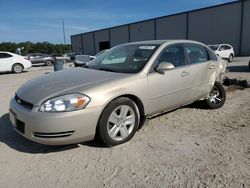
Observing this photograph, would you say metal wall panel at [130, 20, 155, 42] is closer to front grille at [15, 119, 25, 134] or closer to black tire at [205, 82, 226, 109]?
black tire at [205, 82, 226, 109]

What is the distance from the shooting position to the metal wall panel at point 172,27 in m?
33.4

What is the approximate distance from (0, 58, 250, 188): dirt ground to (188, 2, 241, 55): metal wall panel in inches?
1066

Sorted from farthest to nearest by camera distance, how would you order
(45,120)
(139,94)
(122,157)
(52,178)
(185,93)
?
(185,93) → (139,94) → (122,157) → (45,120) → (52,178)

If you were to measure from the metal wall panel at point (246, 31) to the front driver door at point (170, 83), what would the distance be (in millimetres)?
26383

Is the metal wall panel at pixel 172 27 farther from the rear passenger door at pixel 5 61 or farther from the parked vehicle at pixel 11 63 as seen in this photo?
the rear passenger door at pixel 5 61

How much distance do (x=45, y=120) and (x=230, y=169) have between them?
2.26 metres

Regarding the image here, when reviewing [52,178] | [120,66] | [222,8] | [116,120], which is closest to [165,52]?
[120,66]

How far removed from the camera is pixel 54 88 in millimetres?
3447

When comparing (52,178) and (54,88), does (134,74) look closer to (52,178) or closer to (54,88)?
(54,88)

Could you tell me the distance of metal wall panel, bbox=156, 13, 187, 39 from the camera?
33.4 metres

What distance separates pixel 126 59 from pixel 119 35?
39.6 m

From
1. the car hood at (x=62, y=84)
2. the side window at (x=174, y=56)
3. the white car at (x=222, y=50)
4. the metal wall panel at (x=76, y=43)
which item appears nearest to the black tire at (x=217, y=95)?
the side window at (x=174, y=56)

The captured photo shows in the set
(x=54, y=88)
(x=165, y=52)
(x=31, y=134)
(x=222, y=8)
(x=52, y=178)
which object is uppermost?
(x=222, y=8)

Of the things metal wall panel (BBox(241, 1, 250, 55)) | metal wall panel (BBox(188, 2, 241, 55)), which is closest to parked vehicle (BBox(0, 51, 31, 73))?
metal wall panel (BBox(188, 2, 241, 55))
